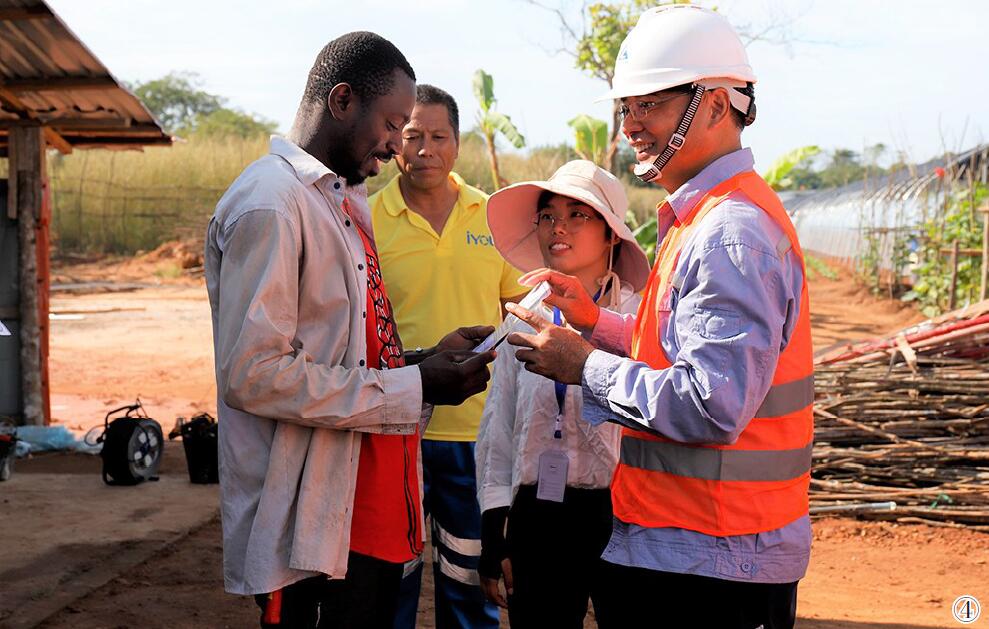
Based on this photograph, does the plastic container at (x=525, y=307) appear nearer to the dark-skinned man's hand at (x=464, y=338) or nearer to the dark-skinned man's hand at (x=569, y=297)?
the dark-skinned man's hand at (x=464, y=338)

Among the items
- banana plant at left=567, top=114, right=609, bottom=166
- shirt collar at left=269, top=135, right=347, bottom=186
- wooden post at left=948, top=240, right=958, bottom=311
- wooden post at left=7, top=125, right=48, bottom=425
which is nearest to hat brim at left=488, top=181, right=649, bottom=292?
shirt collar at left=269, top=135, right=347, bottom=186

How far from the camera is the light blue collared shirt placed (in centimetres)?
209

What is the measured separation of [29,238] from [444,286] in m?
5.87

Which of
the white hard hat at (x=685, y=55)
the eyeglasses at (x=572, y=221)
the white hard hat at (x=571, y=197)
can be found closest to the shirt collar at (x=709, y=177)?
the white hard hat at (x=685, y=55)

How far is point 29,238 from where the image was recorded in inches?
348

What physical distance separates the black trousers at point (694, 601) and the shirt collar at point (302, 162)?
1158 millimetres

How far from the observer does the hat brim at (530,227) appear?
333cm

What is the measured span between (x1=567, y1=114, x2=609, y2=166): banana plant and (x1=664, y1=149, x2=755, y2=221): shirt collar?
9.93m

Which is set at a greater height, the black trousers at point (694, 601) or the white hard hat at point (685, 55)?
the white hard hat at point (685, 55)

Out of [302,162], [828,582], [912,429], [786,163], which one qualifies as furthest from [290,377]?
[786,163]

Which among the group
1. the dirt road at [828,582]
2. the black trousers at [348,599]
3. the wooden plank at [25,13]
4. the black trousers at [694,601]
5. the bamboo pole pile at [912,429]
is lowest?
the dirt road at [828,582]

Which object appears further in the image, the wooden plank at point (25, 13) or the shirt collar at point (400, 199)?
the wooden plank at point (25, 13)

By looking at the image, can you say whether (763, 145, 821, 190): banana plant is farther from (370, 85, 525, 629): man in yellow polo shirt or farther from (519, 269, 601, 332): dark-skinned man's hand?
(519, 269, 601, 332): dark-skinned man's hand

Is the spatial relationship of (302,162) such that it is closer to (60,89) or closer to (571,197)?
(571,197)
